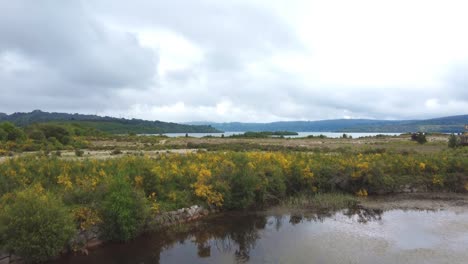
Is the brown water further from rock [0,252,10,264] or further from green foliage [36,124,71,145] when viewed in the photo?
green foliage [36,124,71,145]

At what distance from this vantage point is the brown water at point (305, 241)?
12500mm

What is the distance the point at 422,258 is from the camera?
1223 centimetres

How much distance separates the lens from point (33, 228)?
1134 centimetres

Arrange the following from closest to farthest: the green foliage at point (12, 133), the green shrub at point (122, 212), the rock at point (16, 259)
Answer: the rock at point (16, 259)
the green shrub at point (122, 212)
the green foliage at point (12, 133)

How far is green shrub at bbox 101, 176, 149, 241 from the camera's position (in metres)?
13.7

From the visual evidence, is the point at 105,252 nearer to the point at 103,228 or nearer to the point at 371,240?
the point at 103,228

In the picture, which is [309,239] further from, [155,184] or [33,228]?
[33,228]

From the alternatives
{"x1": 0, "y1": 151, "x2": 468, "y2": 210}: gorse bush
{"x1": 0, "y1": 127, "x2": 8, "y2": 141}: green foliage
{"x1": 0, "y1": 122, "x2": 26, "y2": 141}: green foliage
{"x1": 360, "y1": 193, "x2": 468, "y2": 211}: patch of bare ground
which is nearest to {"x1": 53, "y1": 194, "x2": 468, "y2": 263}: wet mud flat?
{"x1": 360, "y1": 193, "x2": 468, "y2": 211}: patch of bare ground

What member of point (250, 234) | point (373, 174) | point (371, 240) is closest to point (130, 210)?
point (250, 234)

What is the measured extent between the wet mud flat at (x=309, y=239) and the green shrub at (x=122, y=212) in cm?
52

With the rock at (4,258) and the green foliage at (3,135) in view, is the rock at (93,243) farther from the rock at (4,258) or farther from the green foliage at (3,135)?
the green foliage at (3,135)

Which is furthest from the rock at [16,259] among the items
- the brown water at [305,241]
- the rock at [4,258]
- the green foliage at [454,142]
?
the green foliage at [454,142]

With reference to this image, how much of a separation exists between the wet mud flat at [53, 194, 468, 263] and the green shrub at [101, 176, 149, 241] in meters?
0.52

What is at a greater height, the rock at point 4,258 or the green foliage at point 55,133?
the green foliage at point 55,133
